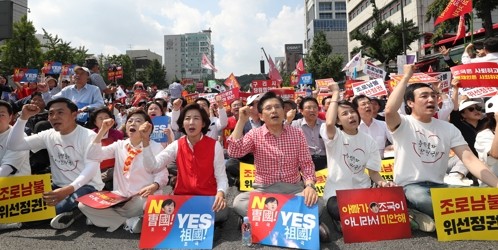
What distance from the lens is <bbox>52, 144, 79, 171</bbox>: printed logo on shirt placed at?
459 centimetres

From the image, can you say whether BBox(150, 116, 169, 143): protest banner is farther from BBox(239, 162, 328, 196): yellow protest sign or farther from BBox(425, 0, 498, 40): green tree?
BBox(425, 0, 498, 40): green tree

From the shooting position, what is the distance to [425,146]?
4055 mm

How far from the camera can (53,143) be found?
4.65 meters

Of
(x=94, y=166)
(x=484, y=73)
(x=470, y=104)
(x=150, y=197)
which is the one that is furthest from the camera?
(x=484, y=73)

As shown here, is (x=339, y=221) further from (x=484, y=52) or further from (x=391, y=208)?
(x=484, y=52)

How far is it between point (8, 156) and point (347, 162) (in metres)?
4.22

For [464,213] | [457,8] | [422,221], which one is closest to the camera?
[464,213]

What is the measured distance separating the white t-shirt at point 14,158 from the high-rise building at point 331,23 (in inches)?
3184

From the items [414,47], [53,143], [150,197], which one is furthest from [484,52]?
[414,47]

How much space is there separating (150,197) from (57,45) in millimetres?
32866

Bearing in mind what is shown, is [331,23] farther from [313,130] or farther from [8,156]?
[8,156]

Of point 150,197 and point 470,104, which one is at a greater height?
point 470,104

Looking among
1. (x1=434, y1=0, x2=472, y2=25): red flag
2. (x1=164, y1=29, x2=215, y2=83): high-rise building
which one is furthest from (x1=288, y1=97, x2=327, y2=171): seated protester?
(x1=164, y1=29, x2=215, y2=83): high-rise building

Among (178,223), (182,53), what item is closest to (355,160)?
(178,223)
